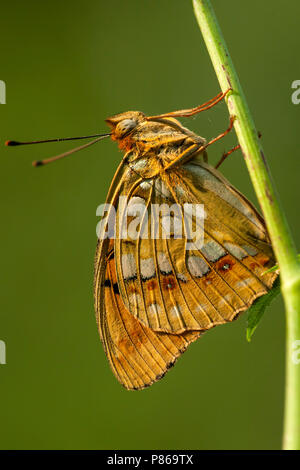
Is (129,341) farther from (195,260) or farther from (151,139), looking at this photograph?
(151,139)

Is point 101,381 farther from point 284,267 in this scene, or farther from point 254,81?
point 284,267

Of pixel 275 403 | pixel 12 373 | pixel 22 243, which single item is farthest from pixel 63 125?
pixel 275 403
